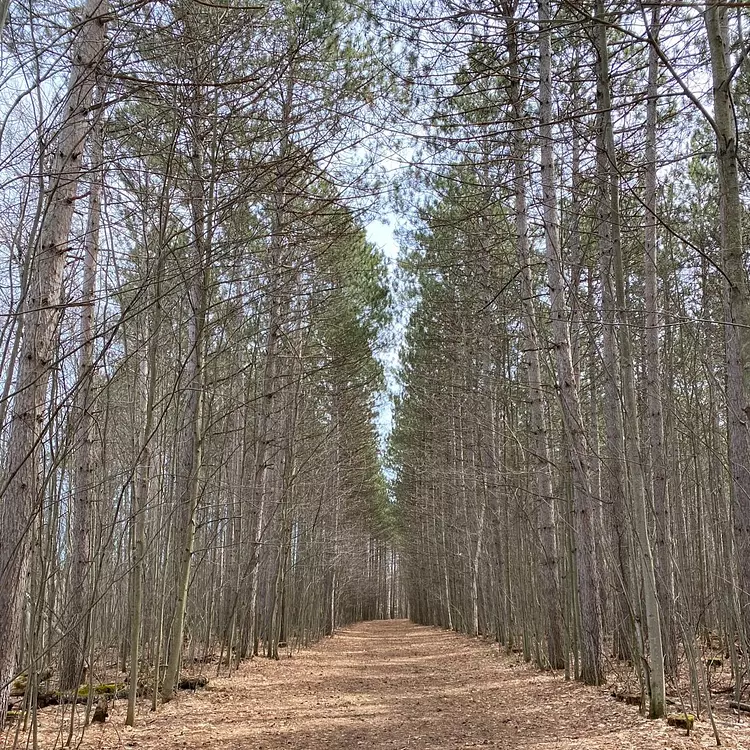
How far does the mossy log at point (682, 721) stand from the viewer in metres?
4.75

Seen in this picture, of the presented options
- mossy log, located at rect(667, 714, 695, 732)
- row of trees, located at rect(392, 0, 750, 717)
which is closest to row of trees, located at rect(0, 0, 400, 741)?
row of trees, located at rect(392, 0, 750, 717)

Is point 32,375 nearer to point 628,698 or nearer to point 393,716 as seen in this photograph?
point 393,716

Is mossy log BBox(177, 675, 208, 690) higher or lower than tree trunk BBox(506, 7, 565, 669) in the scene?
lower

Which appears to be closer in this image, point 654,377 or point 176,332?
point 654,377

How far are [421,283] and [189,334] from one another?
7787 millimetres

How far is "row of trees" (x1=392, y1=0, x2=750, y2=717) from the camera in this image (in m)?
4.57

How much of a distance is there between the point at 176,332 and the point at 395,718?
499 cm

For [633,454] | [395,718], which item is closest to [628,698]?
[395,718]

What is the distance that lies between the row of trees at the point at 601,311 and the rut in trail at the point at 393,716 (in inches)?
21.5

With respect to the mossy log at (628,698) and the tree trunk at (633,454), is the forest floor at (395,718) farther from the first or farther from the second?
the tree trunk at (633,454)

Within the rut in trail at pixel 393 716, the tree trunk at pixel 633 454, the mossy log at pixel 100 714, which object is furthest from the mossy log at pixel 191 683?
the tree trunk at pixel 633 454

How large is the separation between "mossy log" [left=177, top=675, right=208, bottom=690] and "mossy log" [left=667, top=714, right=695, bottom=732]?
4.94 metres

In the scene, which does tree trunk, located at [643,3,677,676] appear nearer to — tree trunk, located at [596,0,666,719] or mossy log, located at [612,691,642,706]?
mossy log, located at [612,691,642,706]

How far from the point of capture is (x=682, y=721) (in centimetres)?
487
